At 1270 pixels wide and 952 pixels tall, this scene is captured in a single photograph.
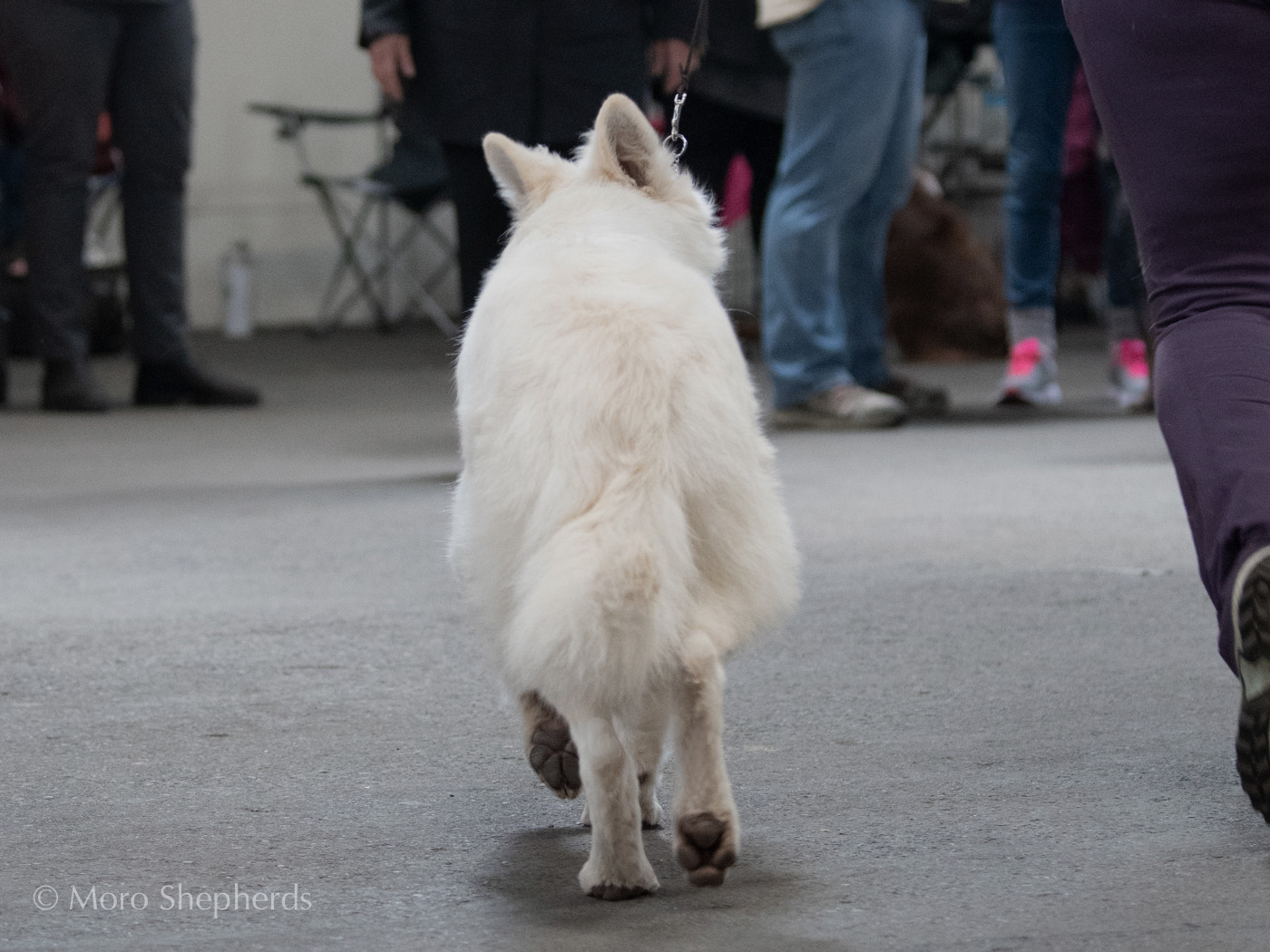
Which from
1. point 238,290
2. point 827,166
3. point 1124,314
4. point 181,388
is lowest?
point 238,290

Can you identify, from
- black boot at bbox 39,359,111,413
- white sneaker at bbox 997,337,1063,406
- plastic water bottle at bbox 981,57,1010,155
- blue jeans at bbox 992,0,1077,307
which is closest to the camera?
blue jeans at bbox 992,0,1077,307

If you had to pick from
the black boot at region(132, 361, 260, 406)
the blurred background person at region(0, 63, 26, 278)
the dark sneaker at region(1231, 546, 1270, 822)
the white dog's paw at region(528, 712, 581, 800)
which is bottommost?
the black boot at region(132, 361, 260, 406)

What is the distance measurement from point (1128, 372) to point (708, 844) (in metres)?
4.47

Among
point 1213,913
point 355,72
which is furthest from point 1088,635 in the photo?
point 355,72

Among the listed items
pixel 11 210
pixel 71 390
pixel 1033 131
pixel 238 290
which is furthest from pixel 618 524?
pixel 238 290

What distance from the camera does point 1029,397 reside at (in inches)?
220

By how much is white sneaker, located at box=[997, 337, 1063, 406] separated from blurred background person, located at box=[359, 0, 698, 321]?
2175mm

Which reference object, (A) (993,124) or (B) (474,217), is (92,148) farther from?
(A) (993,124)

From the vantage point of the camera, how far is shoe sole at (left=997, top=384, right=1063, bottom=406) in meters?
5.59

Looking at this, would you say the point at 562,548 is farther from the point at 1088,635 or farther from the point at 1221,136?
the point at 1088,635

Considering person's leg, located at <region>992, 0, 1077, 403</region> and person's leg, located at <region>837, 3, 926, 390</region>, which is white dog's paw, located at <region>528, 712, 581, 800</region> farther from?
person's leg, located at <region>992, 0, 1077, 403</region>

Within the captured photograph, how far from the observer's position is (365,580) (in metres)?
2.93

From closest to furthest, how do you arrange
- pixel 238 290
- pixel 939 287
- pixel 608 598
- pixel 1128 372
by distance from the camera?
pixel 608 598, pixel 1128 372, pixel 939 287, pixel 238 290

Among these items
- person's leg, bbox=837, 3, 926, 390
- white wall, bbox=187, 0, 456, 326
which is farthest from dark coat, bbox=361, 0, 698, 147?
white wall, bbox=187, 0, 456, 326
